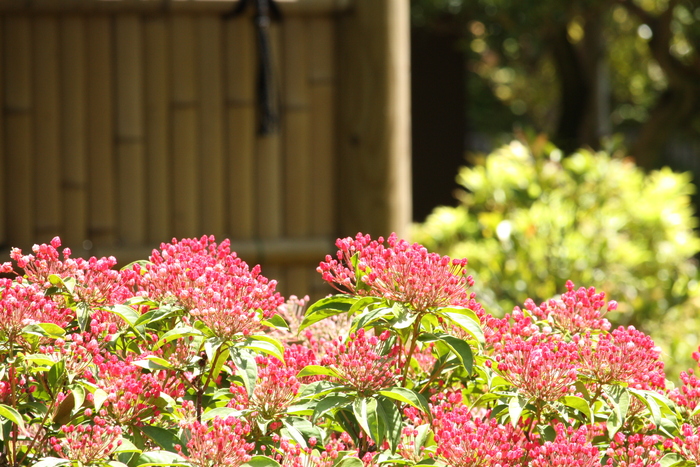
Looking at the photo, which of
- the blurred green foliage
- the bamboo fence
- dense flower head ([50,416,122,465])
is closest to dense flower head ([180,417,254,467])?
dense flower head ([50,416,122,465])

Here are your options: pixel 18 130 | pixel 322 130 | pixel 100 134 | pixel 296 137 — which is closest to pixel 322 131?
pixel 322 130

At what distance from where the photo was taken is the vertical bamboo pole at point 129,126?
362 centimetres

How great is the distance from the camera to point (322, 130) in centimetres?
379

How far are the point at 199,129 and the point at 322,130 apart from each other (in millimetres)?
541

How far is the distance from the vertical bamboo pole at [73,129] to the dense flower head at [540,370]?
2.70 meters

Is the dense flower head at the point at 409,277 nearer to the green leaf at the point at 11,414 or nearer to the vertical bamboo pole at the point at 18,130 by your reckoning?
the green leaf at the point at 11,414

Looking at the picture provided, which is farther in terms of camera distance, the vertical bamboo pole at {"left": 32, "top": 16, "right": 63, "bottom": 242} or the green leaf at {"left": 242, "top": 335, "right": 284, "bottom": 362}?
the vertical bamboo pole at {"left": 32, "top": 16, "right": 63, "bottom": 242}

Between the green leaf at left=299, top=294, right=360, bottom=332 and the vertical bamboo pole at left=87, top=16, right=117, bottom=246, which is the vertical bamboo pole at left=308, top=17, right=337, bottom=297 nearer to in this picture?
the vertical bamboo pole at left=87, top=16, right=117, bottom=246

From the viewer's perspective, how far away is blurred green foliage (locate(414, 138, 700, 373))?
13.1ft

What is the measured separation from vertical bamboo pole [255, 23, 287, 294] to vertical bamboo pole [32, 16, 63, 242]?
0.85m

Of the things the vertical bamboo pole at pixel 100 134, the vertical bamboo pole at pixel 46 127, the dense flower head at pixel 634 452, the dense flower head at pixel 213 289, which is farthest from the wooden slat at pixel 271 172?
the dense flower head at pixel 634 452

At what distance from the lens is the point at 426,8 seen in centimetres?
848

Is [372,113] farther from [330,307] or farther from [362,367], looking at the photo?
[362,367]

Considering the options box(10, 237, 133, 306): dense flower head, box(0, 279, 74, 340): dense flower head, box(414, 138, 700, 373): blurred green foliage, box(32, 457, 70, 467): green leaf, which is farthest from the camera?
box(414, 138, 700, 373): blurred green foliage
